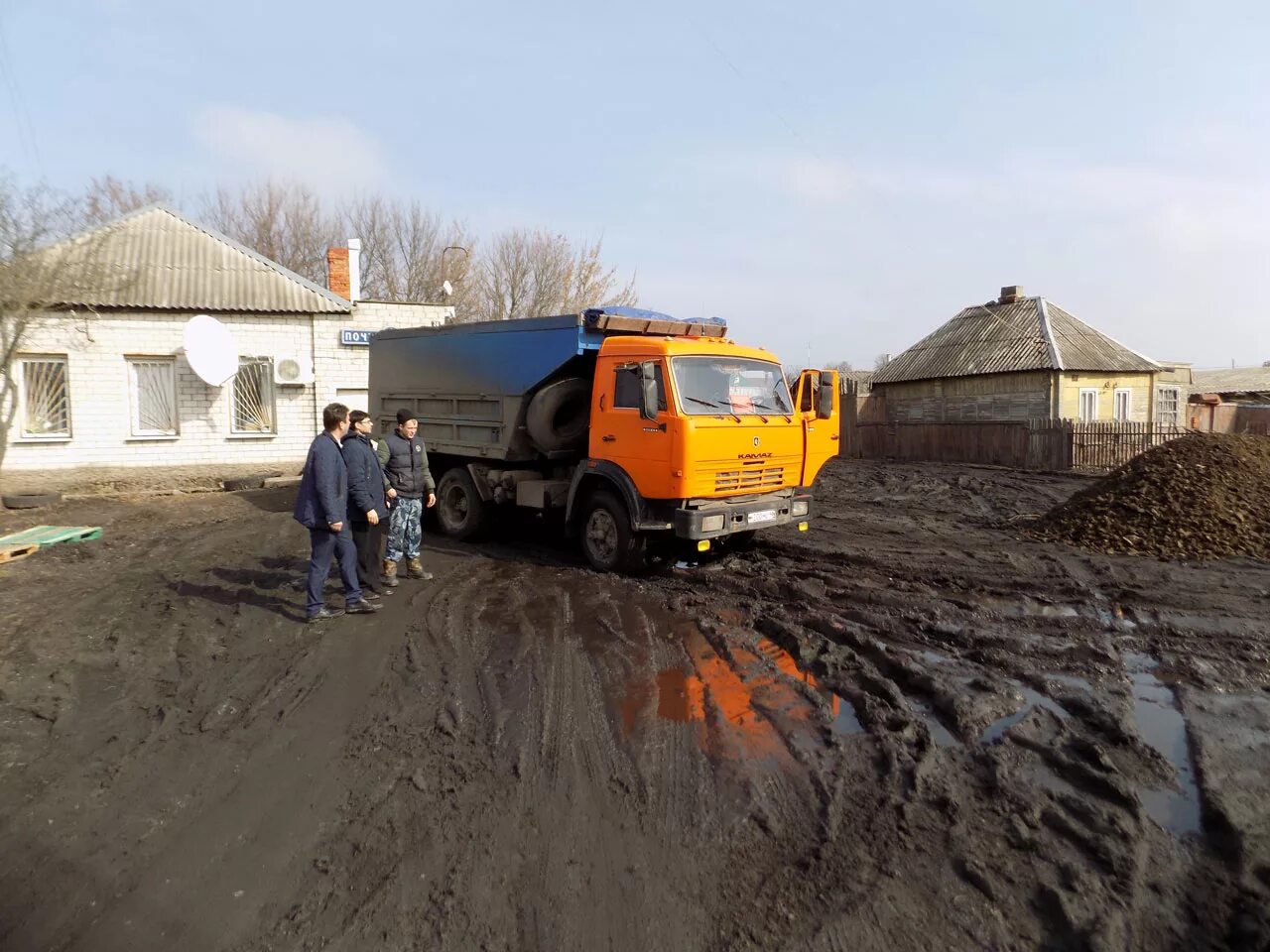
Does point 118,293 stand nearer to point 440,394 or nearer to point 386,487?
point 440,394

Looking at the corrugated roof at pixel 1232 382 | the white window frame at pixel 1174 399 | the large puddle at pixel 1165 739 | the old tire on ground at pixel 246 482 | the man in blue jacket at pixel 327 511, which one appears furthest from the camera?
the corrugated roof at pixel 1232 382

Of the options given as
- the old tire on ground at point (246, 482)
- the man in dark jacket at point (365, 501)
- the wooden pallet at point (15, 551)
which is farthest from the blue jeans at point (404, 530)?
the old tire on ground at point (246, 482)

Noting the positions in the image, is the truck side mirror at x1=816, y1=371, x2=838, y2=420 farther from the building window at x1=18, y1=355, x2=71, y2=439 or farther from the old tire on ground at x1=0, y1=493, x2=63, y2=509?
the building window at x1=18, y1=355, x2=71, y2=439

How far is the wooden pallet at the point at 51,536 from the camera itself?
988cm

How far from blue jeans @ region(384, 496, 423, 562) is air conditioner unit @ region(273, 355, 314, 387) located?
32.6ft

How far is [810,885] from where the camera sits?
3090mm

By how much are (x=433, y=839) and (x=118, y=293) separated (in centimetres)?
1574

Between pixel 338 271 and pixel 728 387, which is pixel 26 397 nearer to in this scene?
pixel 338 271

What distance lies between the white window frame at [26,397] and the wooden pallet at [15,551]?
23.0 ft

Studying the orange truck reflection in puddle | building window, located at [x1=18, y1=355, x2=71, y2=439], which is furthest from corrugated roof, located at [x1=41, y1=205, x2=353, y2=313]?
the orange truck reflection in puddle

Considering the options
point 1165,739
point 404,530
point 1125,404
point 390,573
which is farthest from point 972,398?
point 1165,739

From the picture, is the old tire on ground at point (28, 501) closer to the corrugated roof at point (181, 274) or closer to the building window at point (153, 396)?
the building window at point (153, 396)

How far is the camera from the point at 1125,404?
2591 cm

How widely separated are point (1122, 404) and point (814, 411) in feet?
71.1
